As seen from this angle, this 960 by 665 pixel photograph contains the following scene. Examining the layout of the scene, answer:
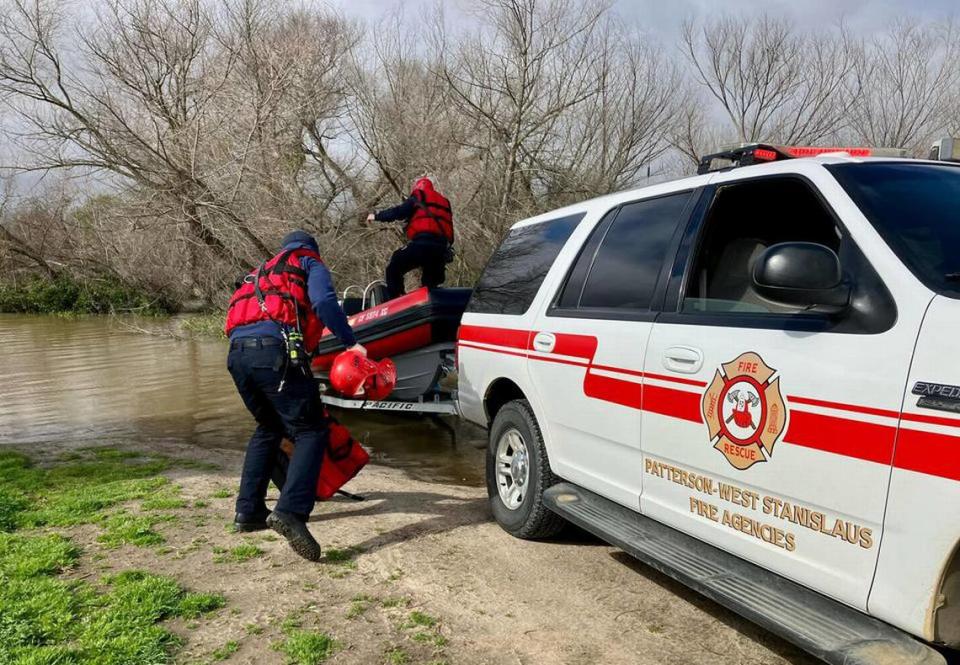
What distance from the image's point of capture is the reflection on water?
7.77 meters

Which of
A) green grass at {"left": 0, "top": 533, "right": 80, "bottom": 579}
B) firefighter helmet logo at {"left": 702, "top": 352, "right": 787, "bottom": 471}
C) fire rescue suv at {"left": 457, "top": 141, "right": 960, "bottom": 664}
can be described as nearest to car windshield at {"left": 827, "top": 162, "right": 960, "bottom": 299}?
fire rescue suv at {"left": 457, "top": 141, "right": 960, "bottom": 664}

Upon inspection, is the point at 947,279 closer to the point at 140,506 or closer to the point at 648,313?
the point at 648,313

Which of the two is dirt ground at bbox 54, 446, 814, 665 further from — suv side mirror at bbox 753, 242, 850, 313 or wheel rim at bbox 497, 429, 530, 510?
suv side mirror at bbox 753, 242, 850, 313

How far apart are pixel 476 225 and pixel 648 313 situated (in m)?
12.0

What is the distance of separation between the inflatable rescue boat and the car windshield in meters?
4.70

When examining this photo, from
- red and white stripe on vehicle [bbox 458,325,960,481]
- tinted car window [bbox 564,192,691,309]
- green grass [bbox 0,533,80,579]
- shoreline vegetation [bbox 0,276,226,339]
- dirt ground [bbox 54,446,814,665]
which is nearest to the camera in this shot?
red and white stripe on vehicle [bbox 458,325,960,481]

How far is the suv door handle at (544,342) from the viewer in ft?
13.7

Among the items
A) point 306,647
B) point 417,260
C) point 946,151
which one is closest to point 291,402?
point 306,647

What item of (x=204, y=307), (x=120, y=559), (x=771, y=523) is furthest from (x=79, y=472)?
(x=204, y=307)

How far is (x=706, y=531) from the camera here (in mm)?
3109

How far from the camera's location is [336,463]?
4.95 metres

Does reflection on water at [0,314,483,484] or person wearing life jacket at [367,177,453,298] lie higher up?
person wearing life jacket at [367,177,453,298]

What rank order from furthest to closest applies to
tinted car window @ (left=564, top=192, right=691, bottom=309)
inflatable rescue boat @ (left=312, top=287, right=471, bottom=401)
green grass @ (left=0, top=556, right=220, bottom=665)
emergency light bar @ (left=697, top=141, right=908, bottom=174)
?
inflatable rescue boat @ (left=312, top=287, right=471, bottom=401) → tinted car window @ (left=564, top=192, right=691, bottom=309) → emergency light bar @ (left=697, top=141, right=908, bottom=174) → green grass @ (left=0, top=556, right=220, bottom=665)

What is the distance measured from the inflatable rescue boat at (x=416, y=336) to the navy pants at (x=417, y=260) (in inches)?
43.9
